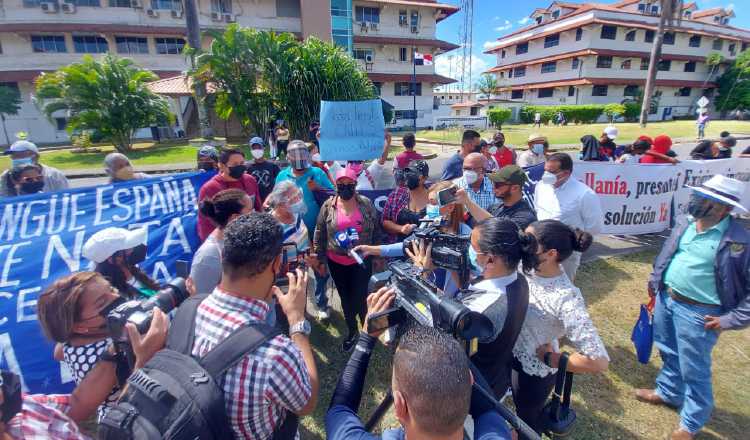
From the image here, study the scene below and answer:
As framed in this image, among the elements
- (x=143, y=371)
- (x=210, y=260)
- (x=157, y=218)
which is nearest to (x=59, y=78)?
(x=157, y=218)

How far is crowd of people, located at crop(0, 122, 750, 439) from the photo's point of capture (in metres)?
1.33

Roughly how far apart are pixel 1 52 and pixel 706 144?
39.6 meters

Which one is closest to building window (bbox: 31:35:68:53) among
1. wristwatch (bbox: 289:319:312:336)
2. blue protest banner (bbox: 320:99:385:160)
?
blue protest banner (bbox: 320:99:385:160)

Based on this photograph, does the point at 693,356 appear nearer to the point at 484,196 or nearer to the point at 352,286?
the point at 484,196

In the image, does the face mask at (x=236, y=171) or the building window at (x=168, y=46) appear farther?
the building window at (x=168, y=46)

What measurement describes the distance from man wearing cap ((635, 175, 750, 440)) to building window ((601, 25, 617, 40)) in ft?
154

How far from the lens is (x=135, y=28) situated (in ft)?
85.5

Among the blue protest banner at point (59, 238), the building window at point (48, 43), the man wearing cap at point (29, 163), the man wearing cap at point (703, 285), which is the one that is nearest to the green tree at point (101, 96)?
the building window at point (48, 43)

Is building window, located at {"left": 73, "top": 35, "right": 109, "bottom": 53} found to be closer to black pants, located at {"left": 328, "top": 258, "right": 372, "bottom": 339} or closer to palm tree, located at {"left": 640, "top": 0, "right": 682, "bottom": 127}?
black pants, located at {"left": 328, "top": 258, "right": 372, "bottom": 339}

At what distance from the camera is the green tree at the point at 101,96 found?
53.1 ft

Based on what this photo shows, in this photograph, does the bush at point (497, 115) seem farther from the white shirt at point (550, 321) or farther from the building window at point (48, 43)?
the white shirt at point (550, 321)

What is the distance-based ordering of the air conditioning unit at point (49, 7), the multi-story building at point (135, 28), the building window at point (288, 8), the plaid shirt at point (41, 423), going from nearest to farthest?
the plaid shirt at point (41, 423) < the air conditioning unit at point (49, 7) < the multi-story building at point (135, 28) < the building window at point (288, 8)

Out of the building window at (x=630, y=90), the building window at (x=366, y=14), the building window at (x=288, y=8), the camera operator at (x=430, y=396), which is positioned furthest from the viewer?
the building window at (x=630, y=90)

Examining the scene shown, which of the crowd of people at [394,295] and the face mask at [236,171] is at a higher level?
the face mask at [236,171]
